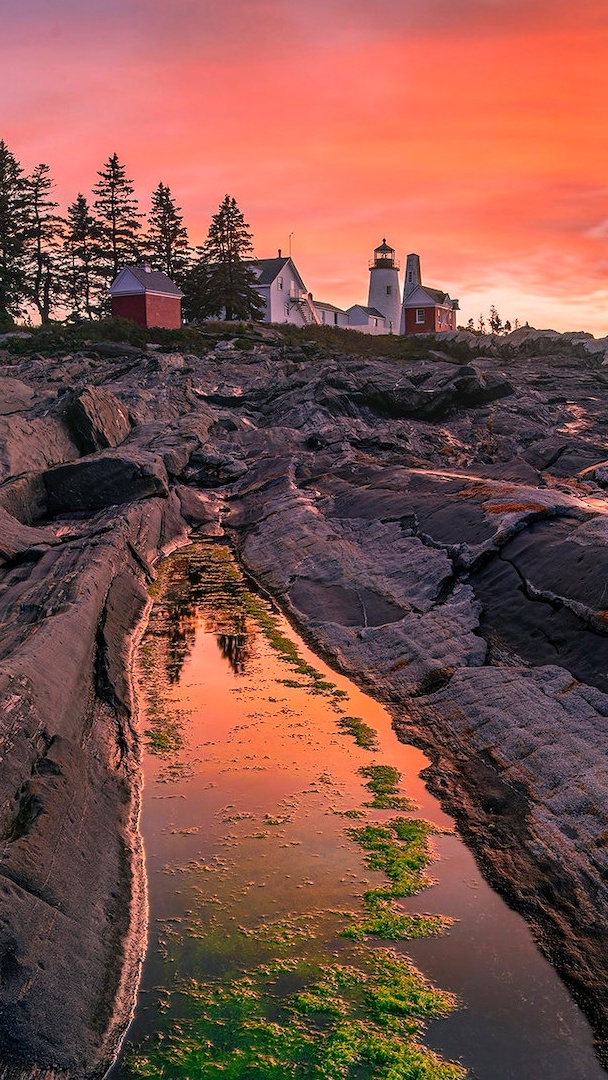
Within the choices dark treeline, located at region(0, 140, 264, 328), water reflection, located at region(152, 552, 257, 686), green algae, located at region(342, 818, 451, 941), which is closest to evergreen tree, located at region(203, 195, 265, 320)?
dark treeline, located at region(0, 140, 264, 328)

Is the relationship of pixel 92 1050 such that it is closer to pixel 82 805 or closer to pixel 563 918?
pixel 82 805

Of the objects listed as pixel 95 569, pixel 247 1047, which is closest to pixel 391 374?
pixel 95 569

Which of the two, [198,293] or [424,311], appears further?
[424,311]

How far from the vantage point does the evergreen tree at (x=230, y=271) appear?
83688mm

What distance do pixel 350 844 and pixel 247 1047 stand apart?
3.60 meters

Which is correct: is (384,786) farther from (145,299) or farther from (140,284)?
(140,284)

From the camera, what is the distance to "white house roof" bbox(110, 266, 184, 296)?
74062 millimetres

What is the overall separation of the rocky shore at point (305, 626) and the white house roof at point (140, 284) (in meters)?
30.1

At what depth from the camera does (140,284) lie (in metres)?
73.9

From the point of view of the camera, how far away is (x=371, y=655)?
1773cm

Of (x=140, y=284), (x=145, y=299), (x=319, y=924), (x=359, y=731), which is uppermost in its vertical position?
(x=140, y=284)

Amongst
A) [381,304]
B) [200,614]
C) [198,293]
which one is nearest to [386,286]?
[381,304]

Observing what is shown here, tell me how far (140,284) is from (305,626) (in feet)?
196

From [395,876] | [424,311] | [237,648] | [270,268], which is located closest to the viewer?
[395,876]
